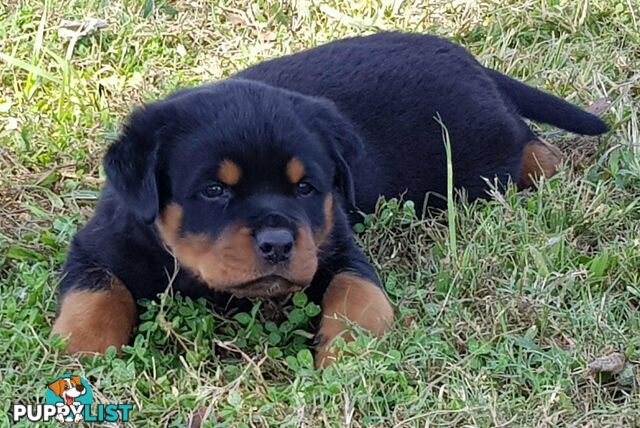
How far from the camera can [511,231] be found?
395 centimetres

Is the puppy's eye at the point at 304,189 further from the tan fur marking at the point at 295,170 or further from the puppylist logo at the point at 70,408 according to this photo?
the puppylist logo at the point at 70,408

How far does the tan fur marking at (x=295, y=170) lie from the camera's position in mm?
3268

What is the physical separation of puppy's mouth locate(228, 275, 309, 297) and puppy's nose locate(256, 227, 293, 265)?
6 cm

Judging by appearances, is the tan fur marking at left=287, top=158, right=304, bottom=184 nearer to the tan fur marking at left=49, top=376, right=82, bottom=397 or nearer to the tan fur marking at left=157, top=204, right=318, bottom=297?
the tan fur marking at left=157, top=204, right=318, bottom=297

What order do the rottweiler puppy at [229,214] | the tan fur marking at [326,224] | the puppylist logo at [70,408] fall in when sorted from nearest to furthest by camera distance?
the puppylist logo at [70,408]
the rottweiler puppy at [229,214]
the tan fur marking at [326,224]

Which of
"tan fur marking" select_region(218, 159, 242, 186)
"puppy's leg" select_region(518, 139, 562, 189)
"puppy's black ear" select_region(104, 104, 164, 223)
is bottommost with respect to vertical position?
"puppy's leg" select_region(518, 139, 562, 189)

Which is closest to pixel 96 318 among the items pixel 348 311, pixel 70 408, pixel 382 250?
pixel 70 408

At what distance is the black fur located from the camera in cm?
325

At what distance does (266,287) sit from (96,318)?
536mm

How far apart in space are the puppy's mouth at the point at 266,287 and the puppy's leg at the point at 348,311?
19 centimetres

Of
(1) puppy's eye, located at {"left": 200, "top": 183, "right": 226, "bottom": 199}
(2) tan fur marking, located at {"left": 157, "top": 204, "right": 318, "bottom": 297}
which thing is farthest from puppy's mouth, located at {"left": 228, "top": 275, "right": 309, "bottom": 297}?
(1) puppy's eye, located at {"left": 200, "top": 183, "right": 226, "bottom": 199}

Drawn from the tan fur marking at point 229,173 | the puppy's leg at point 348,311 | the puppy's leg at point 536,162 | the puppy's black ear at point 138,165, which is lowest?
the puppy's leg at point 536,162

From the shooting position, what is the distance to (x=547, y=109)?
15.4 ft

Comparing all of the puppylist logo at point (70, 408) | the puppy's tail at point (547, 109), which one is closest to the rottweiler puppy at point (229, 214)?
the puppylist logo at point (70, 408)
